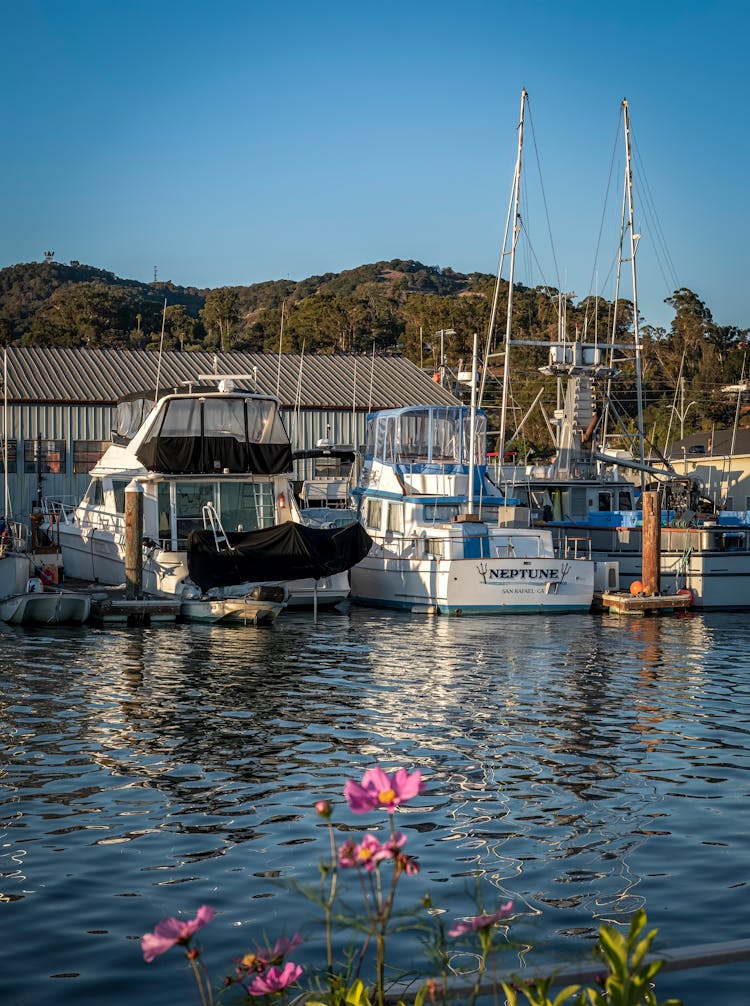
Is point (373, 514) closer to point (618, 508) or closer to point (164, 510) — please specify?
point (164, 510)

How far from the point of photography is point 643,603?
3431cm

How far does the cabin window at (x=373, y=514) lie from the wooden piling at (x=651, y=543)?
25.7 feet

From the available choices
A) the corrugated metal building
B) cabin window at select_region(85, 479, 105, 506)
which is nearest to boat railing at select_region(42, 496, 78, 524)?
the corrugated metal building

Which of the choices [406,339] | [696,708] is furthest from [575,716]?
[406,339]

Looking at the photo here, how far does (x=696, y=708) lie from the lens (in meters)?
18.9

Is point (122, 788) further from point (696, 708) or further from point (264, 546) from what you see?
point (264, 546)

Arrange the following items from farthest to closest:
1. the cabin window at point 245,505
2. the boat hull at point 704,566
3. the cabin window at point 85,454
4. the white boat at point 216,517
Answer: the cabin window at point 85,454, the boat hull at point 704,566, the cabin window at point 245,505, the white boat at point 216,517

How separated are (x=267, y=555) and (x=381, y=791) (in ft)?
83.8

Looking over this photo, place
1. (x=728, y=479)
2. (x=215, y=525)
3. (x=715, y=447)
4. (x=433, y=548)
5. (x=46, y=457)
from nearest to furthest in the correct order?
1. (x=215, y=525)
2. (x=433, y=548)
3. (x=46, y=457)
4. (x=728, y=479)
5. (x=715, y=447)

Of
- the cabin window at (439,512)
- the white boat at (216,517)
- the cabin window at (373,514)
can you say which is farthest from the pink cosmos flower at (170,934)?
the cabin window at (373,514)

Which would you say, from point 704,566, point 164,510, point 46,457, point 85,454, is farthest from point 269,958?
point 85,454

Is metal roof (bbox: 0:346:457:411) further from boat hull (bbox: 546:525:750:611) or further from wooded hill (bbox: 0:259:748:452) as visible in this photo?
wooded hill (bbox: 0:259:748:452)

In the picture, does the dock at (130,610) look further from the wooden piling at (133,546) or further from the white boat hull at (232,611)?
the white boat hull at (232,611)

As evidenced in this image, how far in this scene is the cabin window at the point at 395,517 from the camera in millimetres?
36806
